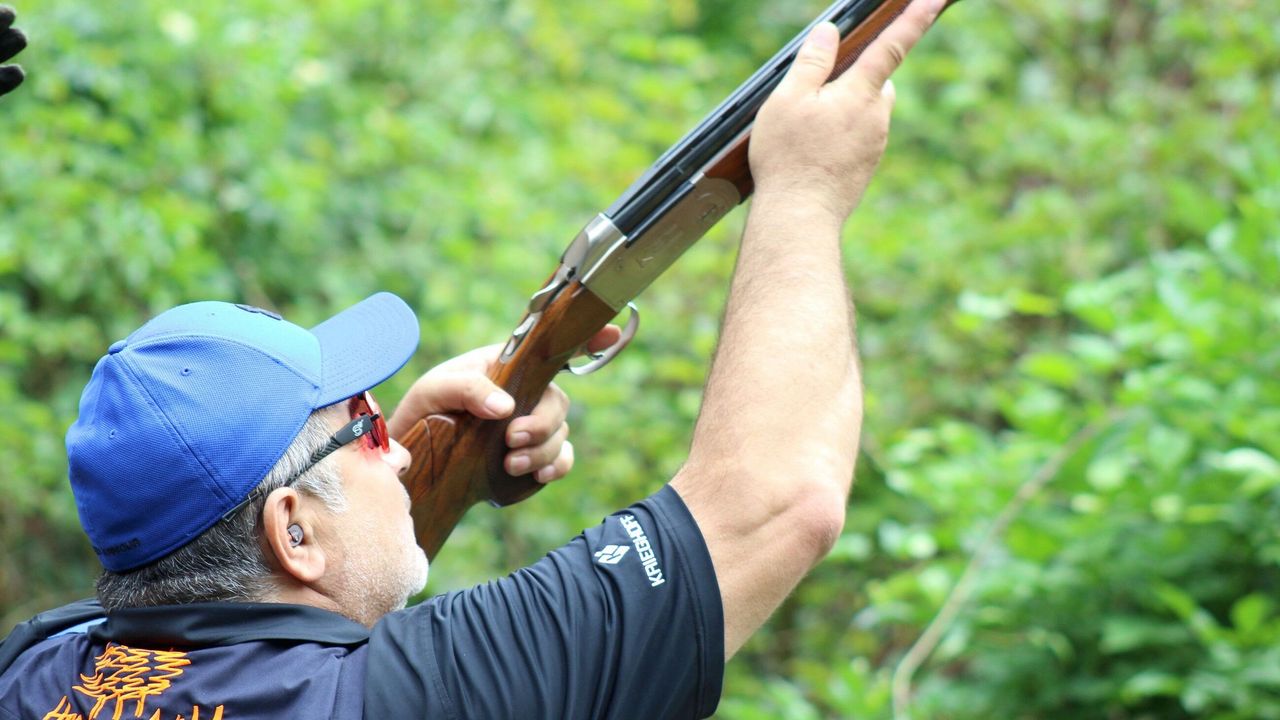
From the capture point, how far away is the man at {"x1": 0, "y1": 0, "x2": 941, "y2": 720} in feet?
5.19

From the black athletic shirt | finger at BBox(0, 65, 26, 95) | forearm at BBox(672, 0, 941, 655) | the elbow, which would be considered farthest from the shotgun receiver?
finger at BBox(0, 65, 26, 95)

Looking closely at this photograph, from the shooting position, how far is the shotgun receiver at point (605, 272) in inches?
79.8

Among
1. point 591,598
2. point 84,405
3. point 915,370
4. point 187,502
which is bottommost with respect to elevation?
point 915,370

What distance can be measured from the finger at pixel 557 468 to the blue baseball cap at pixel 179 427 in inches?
23.4

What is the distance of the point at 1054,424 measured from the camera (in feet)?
12.1

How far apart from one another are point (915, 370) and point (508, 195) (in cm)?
194

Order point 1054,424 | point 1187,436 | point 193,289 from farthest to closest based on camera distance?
point 193,289, point 1054,424, point 1187,436

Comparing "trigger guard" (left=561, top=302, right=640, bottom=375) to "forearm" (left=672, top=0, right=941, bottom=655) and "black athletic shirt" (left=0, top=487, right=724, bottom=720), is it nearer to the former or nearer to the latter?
"forearm" (left=672, top=0, right=941, bottom=655)

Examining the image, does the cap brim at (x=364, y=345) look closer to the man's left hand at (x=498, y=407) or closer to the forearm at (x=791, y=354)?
the man's left hand at (x=498, y=407)

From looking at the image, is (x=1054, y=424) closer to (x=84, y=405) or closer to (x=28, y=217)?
(x=84, y=405)

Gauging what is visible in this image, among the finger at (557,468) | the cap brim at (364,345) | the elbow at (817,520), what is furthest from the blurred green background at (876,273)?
the cap brim at (364,345)

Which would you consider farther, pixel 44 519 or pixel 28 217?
pixel 44 519

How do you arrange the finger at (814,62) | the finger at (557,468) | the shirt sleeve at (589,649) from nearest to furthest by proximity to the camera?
the shirt sleeve at (589,649)
the finger at (814,62)
the finger at (557,468)

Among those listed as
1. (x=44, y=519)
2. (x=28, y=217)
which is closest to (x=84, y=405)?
(x=28, y=217)
